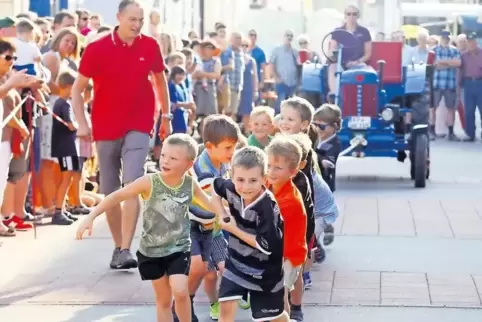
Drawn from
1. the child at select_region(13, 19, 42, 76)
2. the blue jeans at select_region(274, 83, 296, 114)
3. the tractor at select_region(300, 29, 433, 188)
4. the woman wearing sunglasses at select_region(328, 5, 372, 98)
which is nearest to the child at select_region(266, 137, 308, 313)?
the child at select_region(13, 19, 42, 76)

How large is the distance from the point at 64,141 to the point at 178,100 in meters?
4.54

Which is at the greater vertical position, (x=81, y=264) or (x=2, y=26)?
(x=2, y=26)

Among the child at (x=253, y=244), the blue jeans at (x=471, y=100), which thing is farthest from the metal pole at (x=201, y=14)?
the child at (x=253, y=244)

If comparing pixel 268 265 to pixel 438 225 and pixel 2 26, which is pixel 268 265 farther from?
pixel 2 26

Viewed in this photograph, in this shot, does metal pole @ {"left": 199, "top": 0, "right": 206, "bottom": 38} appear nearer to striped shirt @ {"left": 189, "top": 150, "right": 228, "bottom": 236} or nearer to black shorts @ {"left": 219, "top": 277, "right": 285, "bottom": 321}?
striped shirt @ {"left": 189, "top": 150, "right": 228, "bottom": 236}

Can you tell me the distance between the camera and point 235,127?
7555 mm

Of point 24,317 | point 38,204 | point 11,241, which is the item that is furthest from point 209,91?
point 24,317

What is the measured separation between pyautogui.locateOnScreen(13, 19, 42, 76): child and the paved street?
1.47 meters

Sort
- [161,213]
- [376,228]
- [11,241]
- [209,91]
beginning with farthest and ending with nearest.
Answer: [209,91], [376,228], [11,241], [161,213]

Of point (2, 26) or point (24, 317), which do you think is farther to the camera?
point (2, 26)

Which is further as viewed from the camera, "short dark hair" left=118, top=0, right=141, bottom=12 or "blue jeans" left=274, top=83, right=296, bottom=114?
"blue jeans" left=274, top=83, right=296, bottom=114

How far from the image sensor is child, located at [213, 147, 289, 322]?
20.8ft

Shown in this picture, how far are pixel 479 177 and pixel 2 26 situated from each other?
7200mm

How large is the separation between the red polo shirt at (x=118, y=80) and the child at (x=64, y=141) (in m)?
2.41
